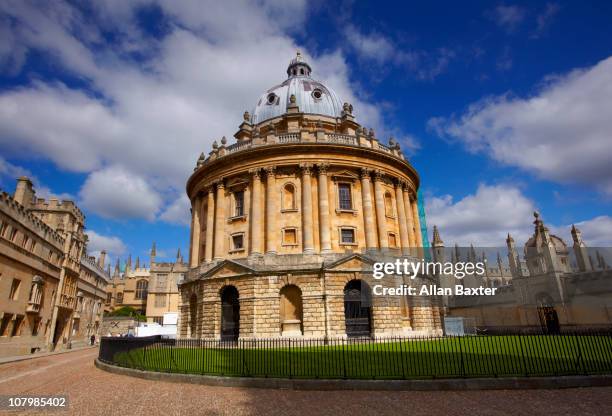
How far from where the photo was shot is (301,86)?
40.3 m

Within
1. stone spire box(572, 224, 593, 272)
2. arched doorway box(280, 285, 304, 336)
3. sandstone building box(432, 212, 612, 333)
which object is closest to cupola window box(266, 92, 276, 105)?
arched doorway box(280, 285, 304, 336)

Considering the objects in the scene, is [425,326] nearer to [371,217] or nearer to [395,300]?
[395,300]

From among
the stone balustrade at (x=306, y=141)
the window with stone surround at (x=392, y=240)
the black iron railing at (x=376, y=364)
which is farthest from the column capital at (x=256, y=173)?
the black iron railing at (x=376, y=364)

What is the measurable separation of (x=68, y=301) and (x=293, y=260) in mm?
30425

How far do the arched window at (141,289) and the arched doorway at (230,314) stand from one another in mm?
67554

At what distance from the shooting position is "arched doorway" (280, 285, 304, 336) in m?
24.8

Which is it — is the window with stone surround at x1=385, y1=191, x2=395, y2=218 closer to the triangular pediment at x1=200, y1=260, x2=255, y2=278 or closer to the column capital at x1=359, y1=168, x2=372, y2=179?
the column capital at x1=359, y1=168, x2=372, y2=179

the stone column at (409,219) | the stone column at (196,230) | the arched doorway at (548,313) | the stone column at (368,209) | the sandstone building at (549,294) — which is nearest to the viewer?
the stone column at (368,209)

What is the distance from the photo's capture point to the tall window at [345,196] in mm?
29141

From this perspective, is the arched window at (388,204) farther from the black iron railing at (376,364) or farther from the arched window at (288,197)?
the black iron railing at (376,364)

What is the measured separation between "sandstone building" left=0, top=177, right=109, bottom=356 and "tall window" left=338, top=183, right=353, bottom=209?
78.1 feet

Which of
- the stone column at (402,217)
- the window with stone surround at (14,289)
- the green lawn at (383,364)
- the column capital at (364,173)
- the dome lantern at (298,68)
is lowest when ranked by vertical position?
the green lawn at (383,364)

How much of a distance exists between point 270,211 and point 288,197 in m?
2.00

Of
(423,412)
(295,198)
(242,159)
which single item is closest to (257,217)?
(295,198)
